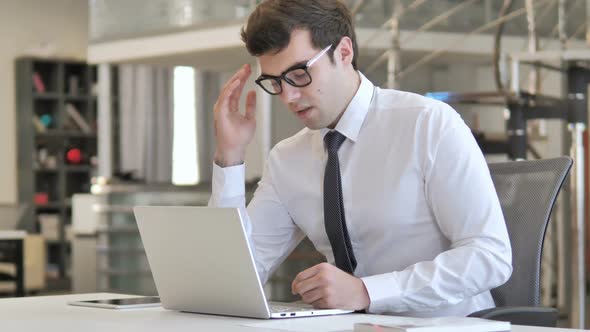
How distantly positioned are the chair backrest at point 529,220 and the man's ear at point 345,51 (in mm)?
460

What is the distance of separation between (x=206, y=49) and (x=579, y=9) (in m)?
2.60

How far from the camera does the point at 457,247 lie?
2.05m

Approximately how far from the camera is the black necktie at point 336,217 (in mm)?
2215

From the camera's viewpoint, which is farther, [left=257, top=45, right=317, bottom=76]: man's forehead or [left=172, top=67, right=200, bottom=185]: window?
[left=172, top=67, right=200, bottom=185]: window

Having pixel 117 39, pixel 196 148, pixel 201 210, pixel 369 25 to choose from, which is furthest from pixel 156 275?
pixel 196 148

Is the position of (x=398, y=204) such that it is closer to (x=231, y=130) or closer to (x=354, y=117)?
(x=354, y=117)

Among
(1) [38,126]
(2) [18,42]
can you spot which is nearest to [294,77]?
(1) [38,126]

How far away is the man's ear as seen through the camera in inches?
88.0

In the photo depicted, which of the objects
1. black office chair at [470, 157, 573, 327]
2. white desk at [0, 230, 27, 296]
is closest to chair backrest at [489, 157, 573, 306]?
black office chair at [470, 157, 573, 327]

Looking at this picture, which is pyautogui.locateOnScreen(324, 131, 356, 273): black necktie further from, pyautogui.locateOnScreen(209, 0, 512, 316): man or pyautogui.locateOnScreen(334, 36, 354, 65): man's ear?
pyautogui.locateOnScreen(334, 36, 354, 65): man's ear

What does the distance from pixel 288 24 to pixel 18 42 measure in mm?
9229

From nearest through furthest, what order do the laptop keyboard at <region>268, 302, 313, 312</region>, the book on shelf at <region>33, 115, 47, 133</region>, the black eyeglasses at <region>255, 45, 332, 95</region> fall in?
the laptop keyboard at <region>268, 302, 313, 312</region> → the black eyeglasses at <region>255, 45, 332, 95</region> → the book on shelf at <region>33, 115, 47, 133</region>

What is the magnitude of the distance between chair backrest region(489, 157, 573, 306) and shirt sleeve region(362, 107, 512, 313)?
0.21 metres

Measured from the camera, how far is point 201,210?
1.79 m
